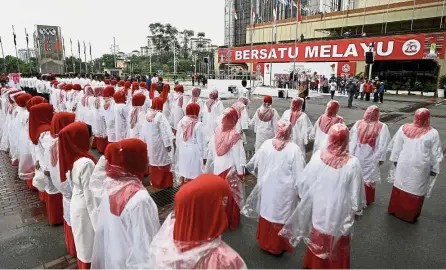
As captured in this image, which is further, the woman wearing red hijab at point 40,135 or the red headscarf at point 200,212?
the woman wearing red hijab at point 40,135

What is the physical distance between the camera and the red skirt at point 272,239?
348 cm

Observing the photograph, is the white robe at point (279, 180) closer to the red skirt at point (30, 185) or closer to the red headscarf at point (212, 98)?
the red skirt at point (30, 185)

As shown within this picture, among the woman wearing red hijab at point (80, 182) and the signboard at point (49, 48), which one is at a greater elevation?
the signboard at point (49, 48)

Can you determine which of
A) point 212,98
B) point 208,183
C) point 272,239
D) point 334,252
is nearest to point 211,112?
point 212,98

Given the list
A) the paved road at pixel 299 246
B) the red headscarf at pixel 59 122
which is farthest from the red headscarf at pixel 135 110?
the red headscarf at pixel 59 122

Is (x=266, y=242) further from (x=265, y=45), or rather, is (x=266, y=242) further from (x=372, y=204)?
(x=265, y=45)

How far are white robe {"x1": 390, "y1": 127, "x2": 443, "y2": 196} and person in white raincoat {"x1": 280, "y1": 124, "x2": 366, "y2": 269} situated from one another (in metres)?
1.95

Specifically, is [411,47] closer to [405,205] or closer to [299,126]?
[299,126]

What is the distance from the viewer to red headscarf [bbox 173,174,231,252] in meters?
1.52

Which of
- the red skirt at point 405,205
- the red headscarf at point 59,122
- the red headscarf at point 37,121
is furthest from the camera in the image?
the red skirt at point 405,205

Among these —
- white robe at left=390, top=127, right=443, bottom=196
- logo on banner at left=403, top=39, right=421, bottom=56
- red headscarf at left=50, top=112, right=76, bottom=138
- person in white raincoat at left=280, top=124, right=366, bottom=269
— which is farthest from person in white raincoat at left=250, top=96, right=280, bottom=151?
logo on banner at left=403, top=39, right=421, bottom=56

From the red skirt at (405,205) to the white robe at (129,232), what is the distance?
397 centimetres

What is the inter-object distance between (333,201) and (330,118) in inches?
124

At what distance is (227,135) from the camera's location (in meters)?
4.10
